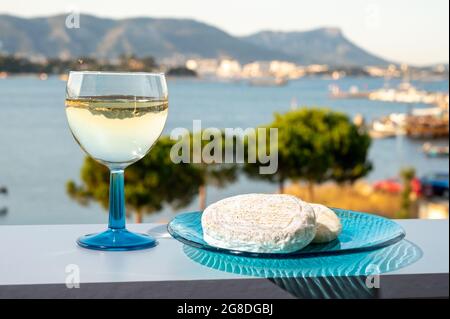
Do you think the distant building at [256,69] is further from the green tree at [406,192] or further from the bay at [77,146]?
the green tree at [406,192]

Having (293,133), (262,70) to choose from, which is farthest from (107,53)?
(293,133)

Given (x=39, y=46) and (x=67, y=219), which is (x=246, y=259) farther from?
(x=67, y=219)

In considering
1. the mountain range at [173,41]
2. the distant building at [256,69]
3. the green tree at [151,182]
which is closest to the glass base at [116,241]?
the green tree at [151,182]

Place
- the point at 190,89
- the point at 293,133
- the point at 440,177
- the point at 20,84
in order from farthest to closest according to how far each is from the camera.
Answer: the point at 20,84 → the point at 190,89 → the point at 440,177 → the point at 293,133

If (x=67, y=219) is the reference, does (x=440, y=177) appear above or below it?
above

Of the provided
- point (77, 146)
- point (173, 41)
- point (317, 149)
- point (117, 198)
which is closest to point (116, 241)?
point (117, 198)

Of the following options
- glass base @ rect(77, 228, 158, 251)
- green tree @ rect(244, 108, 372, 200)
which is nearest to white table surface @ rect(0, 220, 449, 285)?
glass base @ rect(77, 228, 158, 251)

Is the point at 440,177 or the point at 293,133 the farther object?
the point at 440,177
